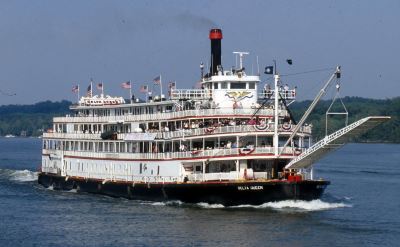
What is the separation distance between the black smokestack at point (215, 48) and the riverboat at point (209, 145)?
0.08 meters

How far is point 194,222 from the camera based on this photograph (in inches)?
2279

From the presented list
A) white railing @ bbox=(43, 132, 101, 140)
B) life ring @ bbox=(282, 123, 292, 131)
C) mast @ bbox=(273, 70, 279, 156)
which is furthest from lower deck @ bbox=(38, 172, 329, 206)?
white railing @ bbox=(43, 132, 101, 140)

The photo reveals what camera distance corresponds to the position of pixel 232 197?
62688mm

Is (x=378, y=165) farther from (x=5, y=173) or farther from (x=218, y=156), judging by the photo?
(x=218, y=156)

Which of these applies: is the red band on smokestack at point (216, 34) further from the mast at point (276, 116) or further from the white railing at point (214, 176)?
the white railing at point (214, 176)

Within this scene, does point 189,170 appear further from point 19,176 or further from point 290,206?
point 19,176

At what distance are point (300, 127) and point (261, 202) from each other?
5850mm

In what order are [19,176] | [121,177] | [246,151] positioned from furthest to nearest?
[19,176] < [121,177] < [246,151]

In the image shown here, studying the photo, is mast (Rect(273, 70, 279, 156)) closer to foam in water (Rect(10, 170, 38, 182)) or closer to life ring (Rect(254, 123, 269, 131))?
life ring (Rect(254, 123, 269, 131))

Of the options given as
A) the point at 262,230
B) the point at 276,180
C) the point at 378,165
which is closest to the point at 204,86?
the point at 276,180

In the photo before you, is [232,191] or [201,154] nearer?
[232,191]

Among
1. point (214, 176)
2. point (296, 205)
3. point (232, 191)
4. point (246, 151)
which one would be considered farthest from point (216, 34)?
point (296, 205)

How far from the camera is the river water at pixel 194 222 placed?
51844 millimetres

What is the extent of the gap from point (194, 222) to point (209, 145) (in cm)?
1047
